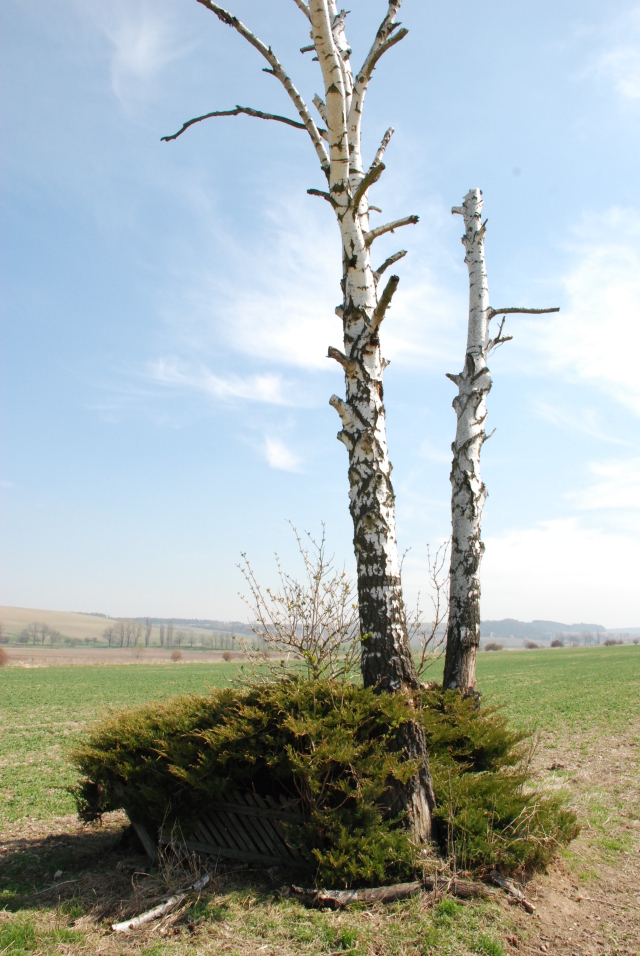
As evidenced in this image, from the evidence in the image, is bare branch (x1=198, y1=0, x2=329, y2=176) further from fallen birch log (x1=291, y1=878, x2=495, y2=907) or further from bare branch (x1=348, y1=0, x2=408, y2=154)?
fallen birch log (x1=291, y1=878, x2=495, y2=907)

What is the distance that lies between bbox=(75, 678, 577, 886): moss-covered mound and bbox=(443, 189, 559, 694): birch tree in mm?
2035

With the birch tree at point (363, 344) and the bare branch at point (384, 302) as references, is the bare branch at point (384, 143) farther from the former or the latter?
the bare branch at point (384, 302)

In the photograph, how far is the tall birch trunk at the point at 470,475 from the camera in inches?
287

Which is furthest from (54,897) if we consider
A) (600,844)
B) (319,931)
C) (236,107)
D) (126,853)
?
(236,107)

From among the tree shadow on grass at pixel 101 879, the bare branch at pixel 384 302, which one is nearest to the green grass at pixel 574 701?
the tree shadow on grass at pixel 101 879

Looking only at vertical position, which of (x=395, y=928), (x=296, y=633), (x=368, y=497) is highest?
(x=368, y=497)

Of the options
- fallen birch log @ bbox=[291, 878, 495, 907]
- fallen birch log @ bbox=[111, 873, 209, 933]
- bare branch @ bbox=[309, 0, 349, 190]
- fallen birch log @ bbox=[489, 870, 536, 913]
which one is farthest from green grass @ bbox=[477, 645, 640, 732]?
bare branch @ bbox=[309, 0, 349, 190]

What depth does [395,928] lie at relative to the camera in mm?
3643

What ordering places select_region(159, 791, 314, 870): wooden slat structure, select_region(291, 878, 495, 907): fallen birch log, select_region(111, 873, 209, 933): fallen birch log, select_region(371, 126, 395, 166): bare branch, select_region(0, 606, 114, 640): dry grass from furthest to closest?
select_region(0, 606, 114, 640): dry grass < select_region(371, 126, 395, 166): bare branch < select_region(159, 791, 314, 870): wooden slat structure < select_region(291, 878, 495, 907): fallen birch log < select_region(111, 873, 209, 933): fallen birch log

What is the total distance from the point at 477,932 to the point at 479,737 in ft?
6.68

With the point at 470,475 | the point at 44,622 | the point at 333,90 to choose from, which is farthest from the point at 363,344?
the point at 44,622

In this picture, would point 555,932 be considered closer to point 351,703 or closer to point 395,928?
point 395,928

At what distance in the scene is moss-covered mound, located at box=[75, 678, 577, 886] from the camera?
13.9ft

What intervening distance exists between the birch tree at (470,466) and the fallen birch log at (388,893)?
3.11m
